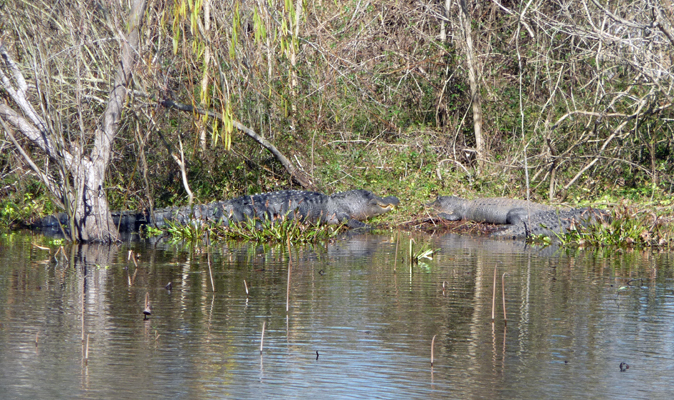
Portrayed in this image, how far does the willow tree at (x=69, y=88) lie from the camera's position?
25.5 feet

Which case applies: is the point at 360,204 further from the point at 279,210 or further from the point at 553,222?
the point at 553,222

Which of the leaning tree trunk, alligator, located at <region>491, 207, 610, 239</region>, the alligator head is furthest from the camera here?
the leaning tree trunk

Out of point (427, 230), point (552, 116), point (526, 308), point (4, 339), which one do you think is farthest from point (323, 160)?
point (4, 339)

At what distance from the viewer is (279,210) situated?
10.8 meters

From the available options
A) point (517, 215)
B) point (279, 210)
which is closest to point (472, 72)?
point (517, 215)

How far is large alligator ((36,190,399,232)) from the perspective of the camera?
34.2ft

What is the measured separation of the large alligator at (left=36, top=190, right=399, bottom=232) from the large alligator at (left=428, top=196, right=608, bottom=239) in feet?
2.77

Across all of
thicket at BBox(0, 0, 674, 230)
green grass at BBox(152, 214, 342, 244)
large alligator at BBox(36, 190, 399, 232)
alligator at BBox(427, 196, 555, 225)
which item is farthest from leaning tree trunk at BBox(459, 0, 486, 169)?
green grass at BBox(152, 214, 342, 244)

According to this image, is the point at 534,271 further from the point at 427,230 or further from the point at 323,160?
the point at 323,160

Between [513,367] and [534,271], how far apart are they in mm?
3158

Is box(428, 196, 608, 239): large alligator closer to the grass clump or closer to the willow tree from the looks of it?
the grass clump

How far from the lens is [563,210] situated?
33.9 feet

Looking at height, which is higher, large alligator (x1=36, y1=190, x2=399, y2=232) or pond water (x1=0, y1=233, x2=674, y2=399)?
A: large alligator (x1=36, y1=190, x2=399, y2=232)

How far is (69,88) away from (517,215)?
5.67 metres
